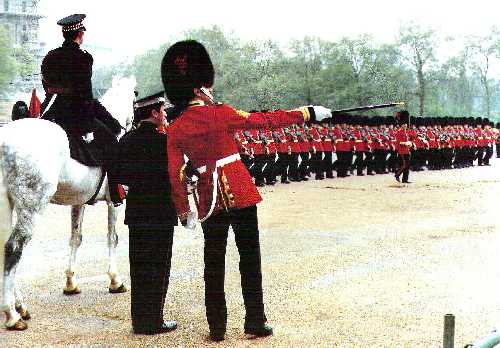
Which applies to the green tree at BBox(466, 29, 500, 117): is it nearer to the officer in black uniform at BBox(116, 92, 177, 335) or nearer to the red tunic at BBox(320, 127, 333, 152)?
the red tunic at BBox(320, 127, 333, 152)

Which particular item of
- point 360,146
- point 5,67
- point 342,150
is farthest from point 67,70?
point 5,67

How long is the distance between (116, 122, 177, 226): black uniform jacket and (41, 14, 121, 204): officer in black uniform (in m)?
0.57

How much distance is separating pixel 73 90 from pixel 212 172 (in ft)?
5.33

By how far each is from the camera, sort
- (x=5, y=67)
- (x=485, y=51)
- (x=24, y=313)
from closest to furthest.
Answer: (x=24, y=313) → (x=5, y=67) → (x=485, y=51)

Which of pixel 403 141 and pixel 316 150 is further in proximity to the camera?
pixel 316 150

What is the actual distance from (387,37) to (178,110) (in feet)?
131

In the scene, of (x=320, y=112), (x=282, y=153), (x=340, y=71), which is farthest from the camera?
(x=340, y=71)

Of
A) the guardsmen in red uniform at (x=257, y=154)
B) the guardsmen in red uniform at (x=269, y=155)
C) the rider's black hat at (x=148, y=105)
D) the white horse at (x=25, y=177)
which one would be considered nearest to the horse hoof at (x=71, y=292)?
the white horse at (x=25, y=177)

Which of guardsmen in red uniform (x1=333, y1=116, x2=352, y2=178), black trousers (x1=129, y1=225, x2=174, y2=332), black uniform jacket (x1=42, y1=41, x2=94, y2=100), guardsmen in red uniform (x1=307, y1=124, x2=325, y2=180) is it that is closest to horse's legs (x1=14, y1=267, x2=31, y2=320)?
black trousers (x1=129, y1=225, x2=174, y2=332)

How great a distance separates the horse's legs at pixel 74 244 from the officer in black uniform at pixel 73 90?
541 mm

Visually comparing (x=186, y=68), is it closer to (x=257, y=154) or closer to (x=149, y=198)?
(x=149, y=198)

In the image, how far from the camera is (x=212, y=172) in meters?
4.41

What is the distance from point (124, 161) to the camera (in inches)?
193

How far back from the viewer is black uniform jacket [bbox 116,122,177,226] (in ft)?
15.9
